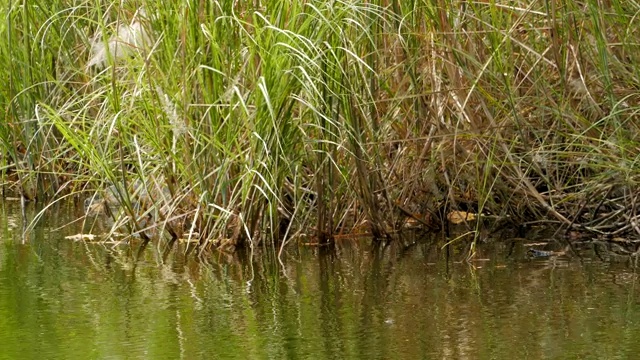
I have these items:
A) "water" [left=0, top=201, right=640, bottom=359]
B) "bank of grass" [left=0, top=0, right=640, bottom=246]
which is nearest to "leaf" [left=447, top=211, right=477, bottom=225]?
"bank of grass" [left=0, top=0, right=640, bottom=246]

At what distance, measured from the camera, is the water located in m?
3.92

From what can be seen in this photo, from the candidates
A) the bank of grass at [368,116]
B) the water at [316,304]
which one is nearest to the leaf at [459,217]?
the bank of grass at [368,116]

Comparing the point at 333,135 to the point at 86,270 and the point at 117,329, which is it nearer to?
the point at 86,270

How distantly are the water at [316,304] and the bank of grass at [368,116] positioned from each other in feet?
0.79

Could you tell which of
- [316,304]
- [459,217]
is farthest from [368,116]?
[316,304]

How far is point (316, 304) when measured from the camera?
4566mm

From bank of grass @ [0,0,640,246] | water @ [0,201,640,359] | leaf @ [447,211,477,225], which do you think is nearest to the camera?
water @ [0,201,640,359]

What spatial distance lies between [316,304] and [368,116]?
1251 millimetres

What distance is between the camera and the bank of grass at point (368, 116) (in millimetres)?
5379

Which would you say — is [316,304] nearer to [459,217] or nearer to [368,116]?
[368,116]

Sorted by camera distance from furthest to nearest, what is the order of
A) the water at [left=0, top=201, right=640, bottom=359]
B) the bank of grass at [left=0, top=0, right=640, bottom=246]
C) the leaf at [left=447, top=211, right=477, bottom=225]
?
1. the leaf at [left=447, top=211, right=477, bottom=225]
2. the bank of grass at [left=0, top=0, right=640, bottom=246]
3. the water at [left=0, top=201, right=640, bottom=359]

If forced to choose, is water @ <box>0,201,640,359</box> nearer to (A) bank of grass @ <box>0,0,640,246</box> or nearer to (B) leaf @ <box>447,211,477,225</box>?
(A) bank of grass @ <box>0,0,640,246</box>

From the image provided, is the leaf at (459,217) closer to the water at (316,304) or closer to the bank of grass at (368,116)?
the bank of grass at (368,116)

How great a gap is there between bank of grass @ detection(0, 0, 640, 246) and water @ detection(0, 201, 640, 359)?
240 millimetres
